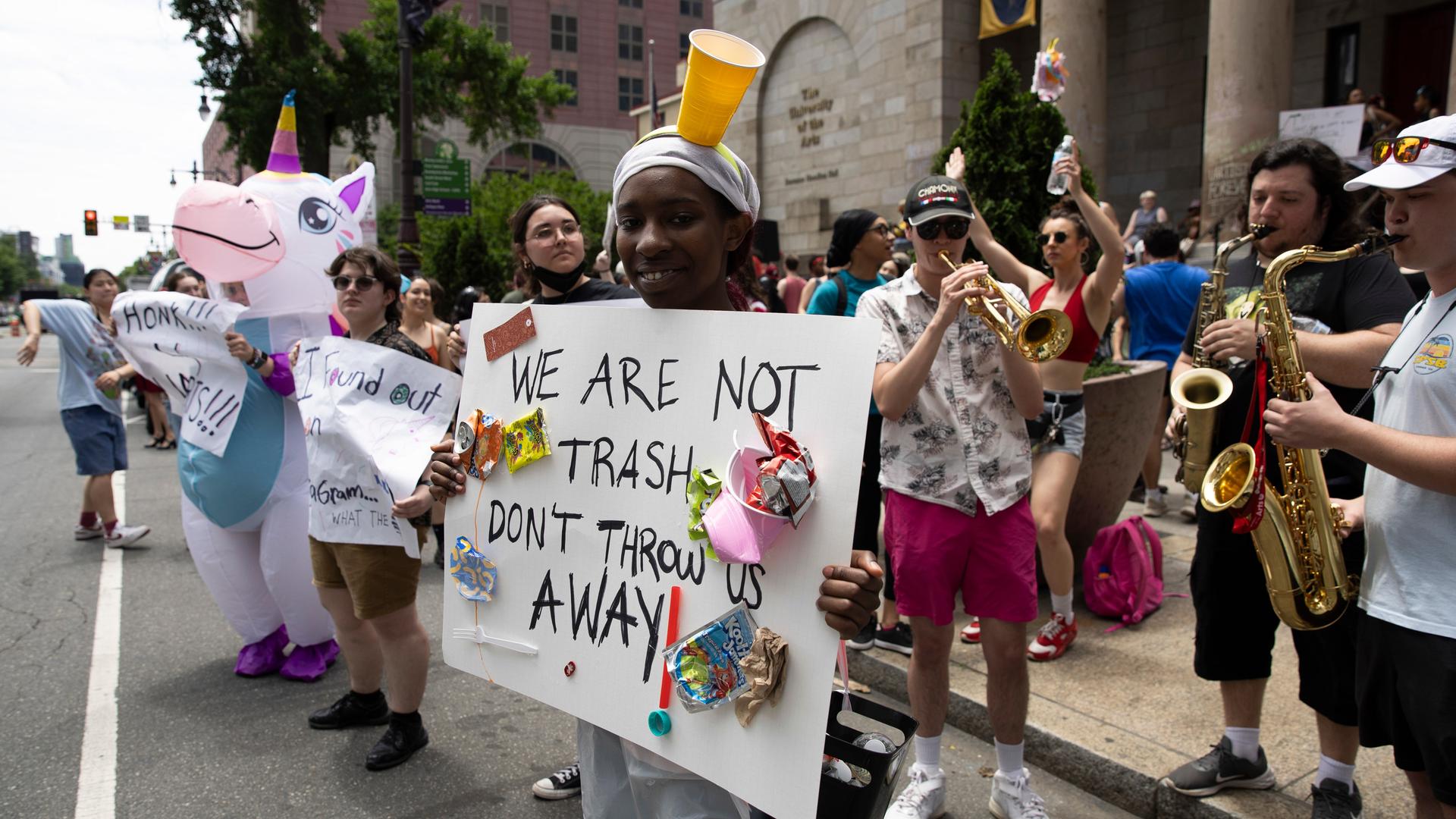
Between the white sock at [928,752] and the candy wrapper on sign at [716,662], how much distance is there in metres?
1.75

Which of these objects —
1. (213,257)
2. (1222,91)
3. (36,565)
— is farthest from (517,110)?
(213,257)

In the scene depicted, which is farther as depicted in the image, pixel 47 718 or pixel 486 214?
pixel 486 214

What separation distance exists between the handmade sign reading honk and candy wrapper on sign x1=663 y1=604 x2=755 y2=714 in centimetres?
3

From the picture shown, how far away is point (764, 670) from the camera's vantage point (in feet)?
4.98

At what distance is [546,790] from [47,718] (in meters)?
2.47

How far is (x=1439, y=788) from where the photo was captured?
200cm

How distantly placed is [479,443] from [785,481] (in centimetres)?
91

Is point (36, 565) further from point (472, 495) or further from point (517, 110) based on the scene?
point (517, 110)

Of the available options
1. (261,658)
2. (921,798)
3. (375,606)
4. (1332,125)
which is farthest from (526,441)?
(1332,125)

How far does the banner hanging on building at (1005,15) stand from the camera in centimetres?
1510

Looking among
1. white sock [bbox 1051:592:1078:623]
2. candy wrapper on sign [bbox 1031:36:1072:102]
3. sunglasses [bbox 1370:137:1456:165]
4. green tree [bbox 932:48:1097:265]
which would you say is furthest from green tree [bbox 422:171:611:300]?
sunglasses [bbox 1370:137:1456:165]

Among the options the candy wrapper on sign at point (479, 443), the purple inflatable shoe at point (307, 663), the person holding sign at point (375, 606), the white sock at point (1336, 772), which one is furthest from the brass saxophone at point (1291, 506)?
the purple inflatable shoe at point (307, 663)

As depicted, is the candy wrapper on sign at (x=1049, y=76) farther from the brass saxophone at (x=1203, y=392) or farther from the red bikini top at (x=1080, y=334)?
the brass saxophone at (x=1203, y=392)

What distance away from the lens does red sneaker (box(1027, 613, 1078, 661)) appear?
13.5 feet
